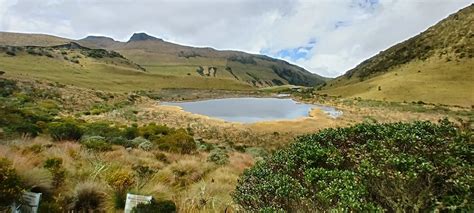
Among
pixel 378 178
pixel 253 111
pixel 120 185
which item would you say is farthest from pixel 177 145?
pixel 253 111

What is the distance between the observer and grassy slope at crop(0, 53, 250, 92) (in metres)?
83.8

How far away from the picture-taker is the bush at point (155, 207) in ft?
18.4

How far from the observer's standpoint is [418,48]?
104188mm

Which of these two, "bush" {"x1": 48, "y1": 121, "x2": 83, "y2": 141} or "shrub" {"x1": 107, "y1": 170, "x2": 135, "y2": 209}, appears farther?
"bush" {"x1": 48, "y1": 121, "x2": 83, "y2": 141}

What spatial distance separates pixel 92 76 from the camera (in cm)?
10069

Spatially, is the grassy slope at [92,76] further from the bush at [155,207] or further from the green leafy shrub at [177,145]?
the bush at [155,207]

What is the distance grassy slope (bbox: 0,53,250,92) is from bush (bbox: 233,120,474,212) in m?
77.1

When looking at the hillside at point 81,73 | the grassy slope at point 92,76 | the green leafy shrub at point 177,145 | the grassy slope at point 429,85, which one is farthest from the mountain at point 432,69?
the green leafy shrub at point 177,145

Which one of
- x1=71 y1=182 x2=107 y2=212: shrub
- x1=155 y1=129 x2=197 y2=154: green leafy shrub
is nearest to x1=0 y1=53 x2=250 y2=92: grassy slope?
x1=155 y1=129 x2=197 y2=154: green leafy shrub

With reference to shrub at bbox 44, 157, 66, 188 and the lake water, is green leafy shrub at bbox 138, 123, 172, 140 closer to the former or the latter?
shrub at bbox 44, 157, 66, 188

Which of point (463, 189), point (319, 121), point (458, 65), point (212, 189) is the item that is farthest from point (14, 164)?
point (458, 65)

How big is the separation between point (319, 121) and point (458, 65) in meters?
54.9

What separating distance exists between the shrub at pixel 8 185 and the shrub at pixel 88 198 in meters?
0.89

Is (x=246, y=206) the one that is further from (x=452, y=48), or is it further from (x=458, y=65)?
(x=452, y=48)
